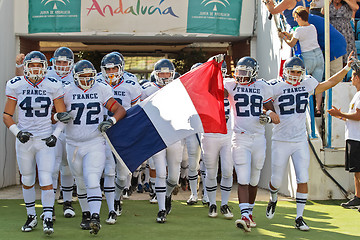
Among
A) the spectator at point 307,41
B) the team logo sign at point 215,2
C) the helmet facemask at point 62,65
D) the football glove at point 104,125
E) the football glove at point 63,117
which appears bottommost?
the football glove at point 104,125

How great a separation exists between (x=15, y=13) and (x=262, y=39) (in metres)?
5.21

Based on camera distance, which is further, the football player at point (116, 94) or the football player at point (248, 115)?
the football player at point (116, 94)

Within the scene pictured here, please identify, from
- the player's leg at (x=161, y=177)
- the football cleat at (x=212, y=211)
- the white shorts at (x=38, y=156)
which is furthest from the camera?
the football cleat at (x=212, y=211)

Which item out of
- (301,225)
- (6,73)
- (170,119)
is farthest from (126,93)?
(6,73)

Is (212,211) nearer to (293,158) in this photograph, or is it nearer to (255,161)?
(255,161)

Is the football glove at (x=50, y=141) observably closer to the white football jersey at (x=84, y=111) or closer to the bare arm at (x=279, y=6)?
the white football jersey at (x=84, y=111)

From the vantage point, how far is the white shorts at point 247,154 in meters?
6.71

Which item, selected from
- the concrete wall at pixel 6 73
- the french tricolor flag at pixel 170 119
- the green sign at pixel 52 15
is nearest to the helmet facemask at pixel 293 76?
the french tricolor flag at pixel 170 119

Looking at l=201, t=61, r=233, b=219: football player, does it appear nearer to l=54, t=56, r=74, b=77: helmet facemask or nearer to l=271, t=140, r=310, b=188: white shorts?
l=271, t=140, r=310, b=188: white shorts

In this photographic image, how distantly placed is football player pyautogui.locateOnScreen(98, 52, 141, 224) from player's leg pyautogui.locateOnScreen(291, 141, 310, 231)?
90.6 inches

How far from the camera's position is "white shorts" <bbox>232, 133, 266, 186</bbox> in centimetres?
671

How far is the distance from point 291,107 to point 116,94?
2.38m

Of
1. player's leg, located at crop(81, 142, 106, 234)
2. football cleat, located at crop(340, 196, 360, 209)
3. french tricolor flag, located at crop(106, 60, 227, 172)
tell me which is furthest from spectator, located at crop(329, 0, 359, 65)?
player's leg, located at crop(81, 142, 106, 234)

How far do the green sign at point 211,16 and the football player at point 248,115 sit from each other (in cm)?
487
